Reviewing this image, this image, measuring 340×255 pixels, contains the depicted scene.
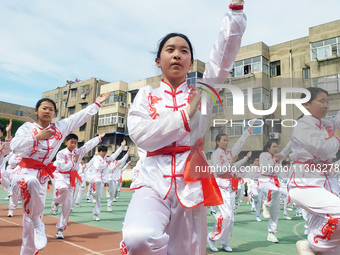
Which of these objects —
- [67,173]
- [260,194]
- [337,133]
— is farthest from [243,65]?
[337,133]

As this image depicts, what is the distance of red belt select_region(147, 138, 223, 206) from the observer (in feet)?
6.72

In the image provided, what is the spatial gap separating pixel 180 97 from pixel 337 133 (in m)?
2.10

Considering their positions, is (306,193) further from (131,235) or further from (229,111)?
(131,235)

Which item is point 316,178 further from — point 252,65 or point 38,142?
point 252,65

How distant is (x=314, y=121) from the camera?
3.30 metres

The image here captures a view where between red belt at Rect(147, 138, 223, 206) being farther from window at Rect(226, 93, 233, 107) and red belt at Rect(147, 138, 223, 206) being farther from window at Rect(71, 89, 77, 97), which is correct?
window at Rect(71, 89, 77, 97)

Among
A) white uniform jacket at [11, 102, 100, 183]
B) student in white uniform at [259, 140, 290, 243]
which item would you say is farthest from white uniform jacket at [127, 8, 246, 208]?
student in white uniform at [259, 140, 290, 243]

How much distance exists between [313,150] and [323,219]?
712mm

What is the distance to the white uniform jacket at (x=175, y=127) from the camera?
198cm

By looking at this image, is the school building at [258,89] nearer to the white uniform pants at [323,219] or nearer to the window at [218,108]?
the window at [218,108]

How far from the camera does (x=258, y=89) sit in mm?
2727

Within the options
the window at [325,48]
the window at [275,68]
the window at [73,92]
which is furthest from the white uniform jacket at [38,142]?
the window at [73,92]

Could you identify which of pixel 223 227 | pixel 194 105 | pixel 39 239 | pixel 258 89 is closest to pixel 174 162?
pixel 194 105

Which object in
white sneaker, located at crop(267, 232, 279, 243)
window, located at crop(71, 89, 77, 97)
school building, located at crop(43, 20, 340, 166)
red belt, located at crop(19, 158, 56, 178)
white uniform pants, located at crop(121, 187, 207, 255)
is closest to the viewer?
white uniform pants, located at crop(121, 187, 207, 255)
